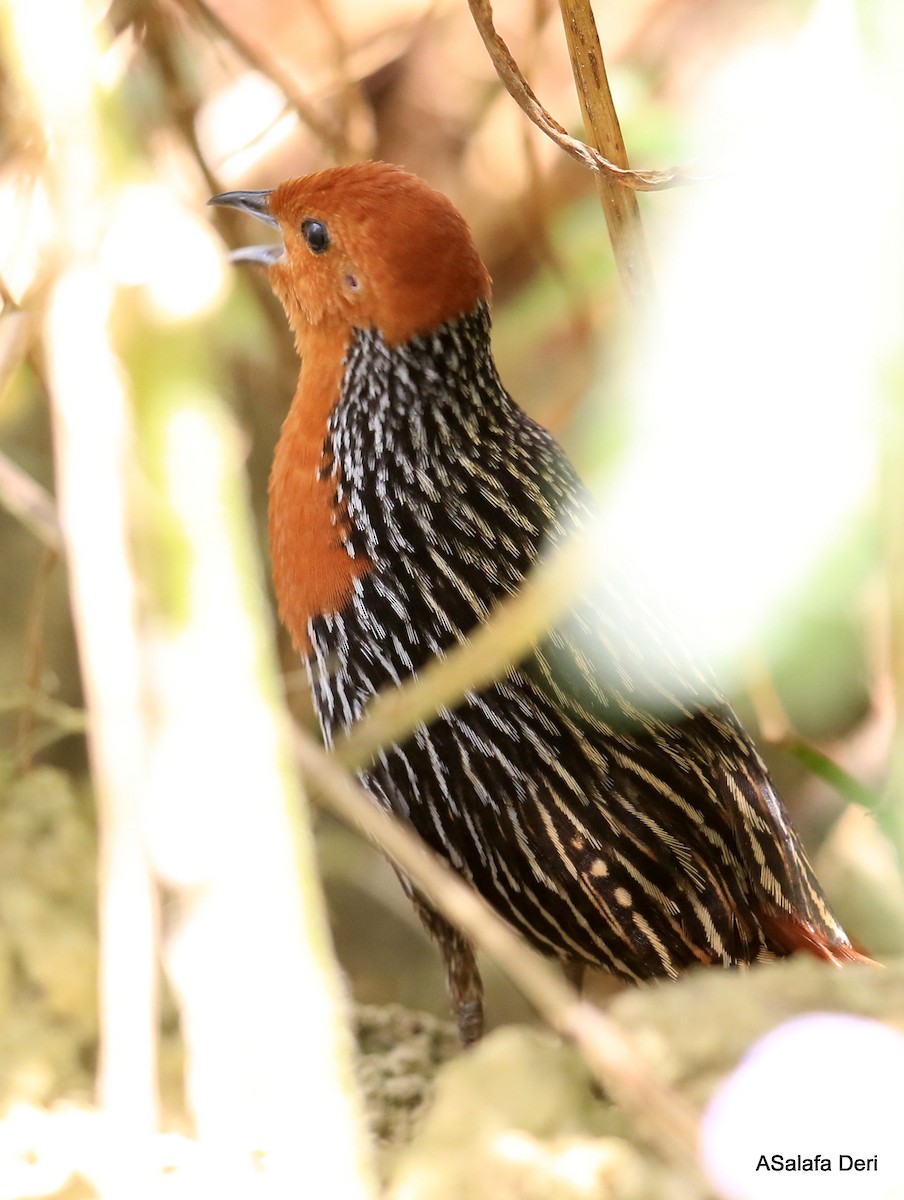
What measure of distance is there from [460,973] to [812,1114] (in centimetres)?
126

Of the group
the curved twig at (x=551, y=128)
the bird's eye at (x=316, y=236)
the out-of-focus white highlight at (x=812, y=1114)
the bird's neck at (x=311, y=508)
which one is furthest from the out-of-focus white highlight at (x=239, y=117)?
the out-of-focus white highlight at (x=812, y=1114)

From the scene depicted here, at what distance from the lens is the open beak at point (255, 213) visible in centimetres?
246

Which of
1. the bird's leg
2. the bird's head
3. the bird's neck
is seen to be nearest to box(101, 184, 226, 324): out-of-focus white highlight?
the bird's head

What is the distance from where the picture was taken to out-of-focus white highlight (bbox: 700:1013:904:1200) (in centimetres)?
121

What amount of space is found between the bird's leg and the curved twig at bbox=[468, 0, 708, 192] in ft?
4.47

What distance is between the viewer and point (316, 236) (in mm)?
2355

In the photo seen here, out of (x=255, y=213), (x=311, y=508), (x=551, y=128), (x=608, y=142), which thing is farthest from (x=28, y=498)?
(x=255, y=213)

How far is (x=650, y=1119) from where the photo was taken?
1.15 meters

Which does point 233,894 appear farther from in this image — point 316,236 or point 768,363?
point 316,236

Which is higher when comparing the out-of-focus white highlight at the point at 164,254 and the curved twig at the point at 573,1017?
the out-of-focus white highlight at the point at 164,254

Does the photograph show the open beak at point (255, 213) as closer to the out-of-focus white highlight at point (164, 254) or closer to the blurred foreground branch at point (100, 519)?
the out-of-focus white highlight at point (164, 254)

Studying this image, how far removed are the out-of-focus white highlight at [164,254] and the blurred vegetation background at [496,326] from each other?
0.04ft

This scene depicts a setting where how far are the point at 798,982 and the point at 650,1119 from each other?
0.43 metres

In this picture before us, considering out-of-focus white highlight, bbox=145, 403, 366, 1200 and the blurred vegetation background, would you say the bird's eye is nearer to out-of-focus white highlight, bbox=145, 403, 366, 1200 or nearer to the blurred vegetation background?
the blurred vegetation background
